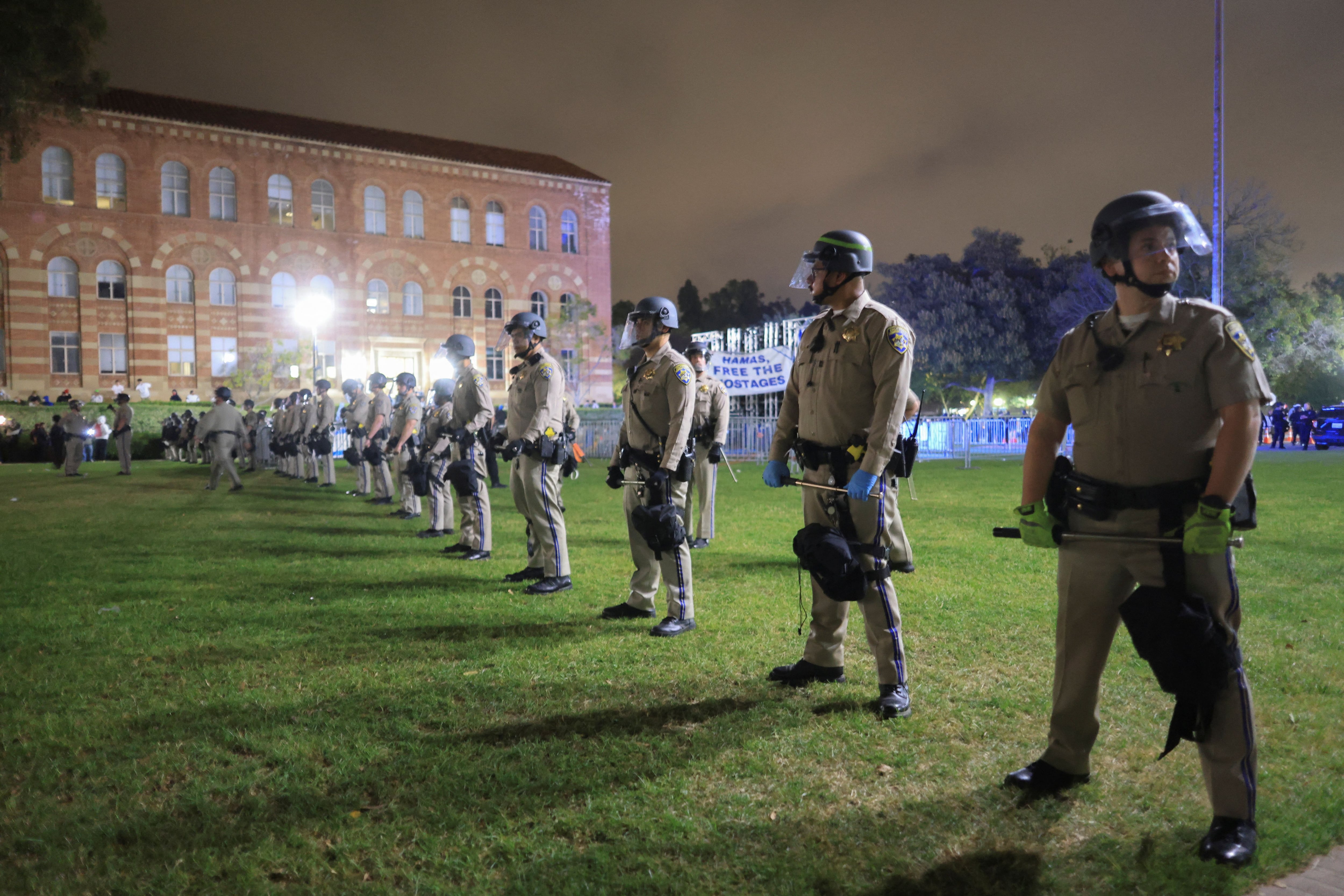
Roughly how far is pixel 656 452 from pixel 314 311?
142ft

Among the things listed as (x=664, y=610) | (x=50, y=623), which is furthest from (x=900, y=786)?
(x=50, y=623)

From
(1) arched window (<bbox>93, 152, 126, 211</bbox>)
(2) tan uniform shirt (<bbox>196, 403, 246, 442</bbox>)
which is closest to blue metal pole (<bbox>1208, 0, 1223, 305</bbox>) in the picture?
(2) tan uniform shirt (<bbox>196, 403, 246, 442</bbox>)

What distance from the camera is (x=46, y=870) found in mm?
2889

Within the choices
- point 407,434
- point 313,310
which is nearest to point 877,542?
point 407,434

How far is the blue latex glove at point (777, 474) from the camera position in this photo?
471cm

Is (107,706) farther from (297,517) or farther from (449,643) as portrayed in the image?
(297,517)

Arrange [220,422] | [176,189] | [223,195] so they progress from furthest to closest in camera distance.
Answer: [223,195] → [176,189] → [220,422]

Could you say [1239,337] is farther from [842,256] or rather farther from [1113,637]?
[842,256]

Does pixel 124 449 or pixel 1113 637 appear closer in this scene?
pixel 1113 637

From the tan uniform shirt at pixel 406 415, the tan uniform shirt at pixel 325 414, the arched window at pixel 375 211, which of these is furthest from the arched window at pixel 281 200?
the tan uniform shirt at pixel 406 415

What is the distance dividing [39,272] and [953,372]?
160 ft

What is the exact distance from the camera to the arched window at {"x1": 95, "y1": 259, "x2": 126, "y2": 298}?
41.0m

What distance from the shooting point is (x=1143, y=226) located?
304 centimetres

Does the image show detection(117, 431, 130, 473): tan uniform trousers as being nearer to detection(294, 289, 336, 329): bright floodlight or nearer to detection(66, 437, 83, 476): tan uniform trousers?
detection(66, 437, 83, 476): tan uniform trousers
